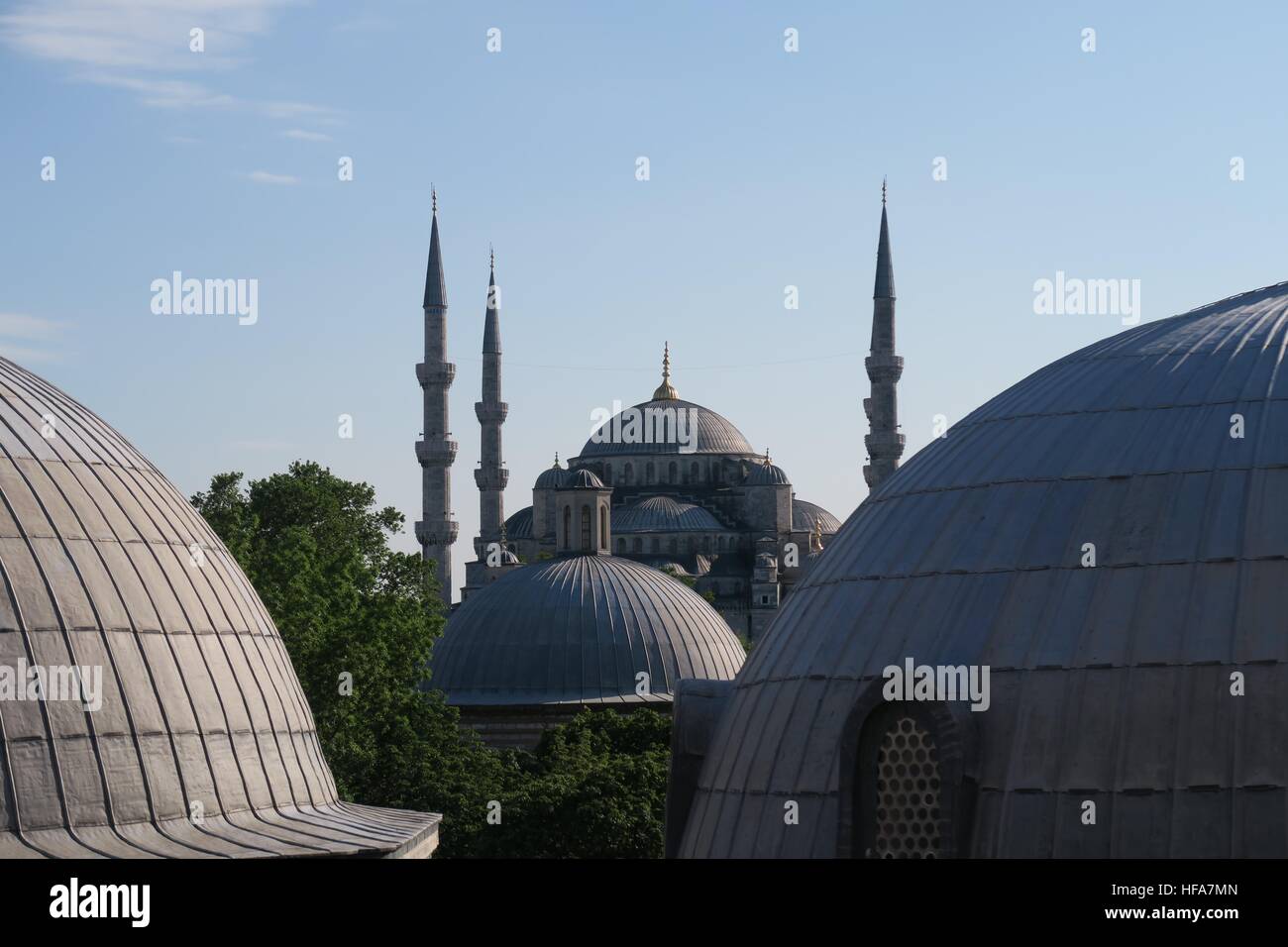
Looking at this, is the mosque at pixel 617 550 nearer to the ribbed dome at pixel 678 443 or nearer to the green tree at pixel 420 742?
the ribbed dome at pixel 678 443

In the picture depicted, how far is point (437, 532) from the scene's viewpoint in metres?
89.3

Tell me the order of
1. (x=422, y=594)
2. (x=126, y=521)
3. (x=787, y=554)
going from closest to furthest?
1. (x=126, y=521)
2. (x=422, y=594)
3. (x=787, y=554)

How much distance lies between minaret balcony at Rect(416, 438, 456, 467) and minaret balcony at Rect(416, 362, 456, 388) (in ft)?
9.09

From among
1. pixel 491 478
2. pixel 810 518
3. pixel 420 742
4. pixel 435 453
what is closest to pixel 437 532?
pixel 435 453

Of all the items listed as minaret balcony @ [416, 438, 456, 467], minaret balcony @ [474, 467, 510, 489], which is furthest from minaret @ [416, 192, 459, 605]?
minaret balcony @ [474, 467, 510, 489]

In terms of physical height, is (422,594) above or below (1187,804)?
above

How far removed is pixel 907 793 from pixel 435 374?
7808 cm

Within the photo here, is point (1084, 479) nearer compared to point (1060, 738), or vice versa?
point (1060, 738)

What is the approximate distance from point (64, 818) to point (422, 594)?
36157 millimetres

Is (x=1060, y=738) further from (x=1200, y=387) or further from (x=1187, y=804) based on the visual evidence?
(x=1200, y=387)

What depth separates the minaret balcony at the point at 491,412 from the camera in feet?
352
